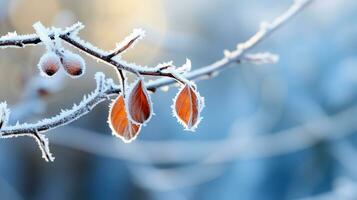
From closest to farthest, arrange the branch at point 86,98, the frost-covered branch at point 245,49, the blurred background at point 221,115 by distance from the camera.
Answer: the branch at point 86,98 < the frost-covered branch at point 245,49 < the blurred background at point 221,115

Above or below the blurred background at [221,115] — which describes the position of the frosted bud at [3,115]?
below

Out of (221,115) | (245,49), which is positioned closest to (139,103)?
(245,49)

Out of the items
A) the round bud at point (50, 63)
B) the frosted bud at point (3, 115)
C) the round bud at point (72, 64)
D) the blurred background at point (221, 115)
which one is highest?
the blurred background at point (221, 115)

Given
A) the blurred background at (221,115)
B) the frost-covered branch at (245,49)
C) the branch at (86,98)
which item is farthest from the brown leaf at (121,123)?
the blurred background at (221,115)

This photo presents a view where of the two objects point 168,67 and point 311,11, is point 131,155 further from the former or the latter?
point 168,67

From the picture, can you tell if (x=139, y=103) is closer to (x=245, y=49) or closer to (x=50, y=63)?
(x=50, y=63)

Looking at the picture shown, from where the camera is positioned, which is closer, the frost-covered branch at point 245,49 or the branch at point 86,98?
the branch at point 86,98

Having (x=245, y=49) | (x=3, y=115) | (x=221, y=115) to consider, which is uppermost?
(x=221, y=115)

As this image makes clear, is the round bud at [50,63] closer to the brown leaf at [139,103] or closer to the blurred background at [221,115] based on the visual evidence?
the brown leaf at [139,103]
